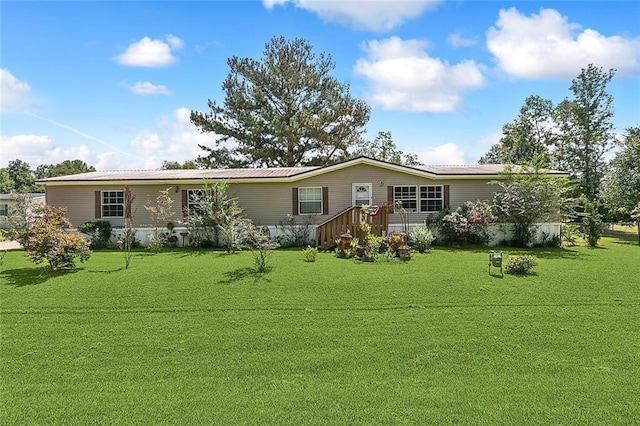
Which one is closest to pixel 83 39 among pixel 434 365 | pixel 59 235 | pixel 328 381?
pixel 59 235

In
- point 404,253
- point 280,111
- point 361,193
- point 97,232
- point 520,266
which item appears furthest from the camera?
point 280,111

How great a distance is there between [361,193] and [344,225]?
2.73 m

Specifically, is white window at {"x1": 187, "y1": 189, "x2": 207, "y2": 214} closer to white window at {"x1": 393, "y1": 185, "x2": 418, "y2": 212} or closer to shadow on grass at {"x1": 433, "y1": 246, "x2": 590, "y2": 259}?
white window at {"x1": 393, "y1": 185, "x2": 418, "y2": 212}

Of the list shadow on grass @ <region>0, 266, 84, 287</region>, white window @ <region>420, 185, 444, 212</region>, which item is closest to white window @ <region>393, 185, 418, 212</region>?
white window @ <region>420, 185, 444, 212</region>

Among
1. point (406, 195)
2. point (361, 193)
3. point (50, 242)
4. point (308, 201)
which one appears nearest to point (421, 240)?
point (406, 195)

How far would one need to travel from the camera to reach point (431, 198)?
647 inches

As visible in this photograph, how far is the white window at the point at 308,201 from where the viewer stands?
53.9 feet

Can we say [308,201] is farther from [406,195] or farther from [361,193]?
[406,195]

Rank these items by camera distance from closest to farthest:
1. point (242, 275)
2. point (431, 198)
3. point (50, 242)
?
point (242, 275)
point (50, 242)
point (431, 198)

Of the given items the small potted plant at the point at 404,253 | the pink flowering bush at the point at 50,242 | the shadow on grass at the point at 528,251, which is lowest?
the shadow on grass at the point at 528,251

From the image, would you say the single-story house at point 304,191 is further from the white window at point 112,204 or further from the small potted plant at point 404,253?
the small potted plant at point 404,253

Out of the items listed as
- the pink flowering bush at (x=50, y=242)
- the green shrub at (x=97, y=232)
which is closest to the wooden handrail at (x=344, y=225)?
the pink flowering bush at (x=50, y=242)

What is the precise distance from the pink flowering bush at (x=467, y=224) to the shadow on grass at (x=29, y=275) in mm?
12640

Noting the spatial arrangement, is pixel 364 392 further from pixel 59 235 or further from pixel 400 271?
pixel 59 235
